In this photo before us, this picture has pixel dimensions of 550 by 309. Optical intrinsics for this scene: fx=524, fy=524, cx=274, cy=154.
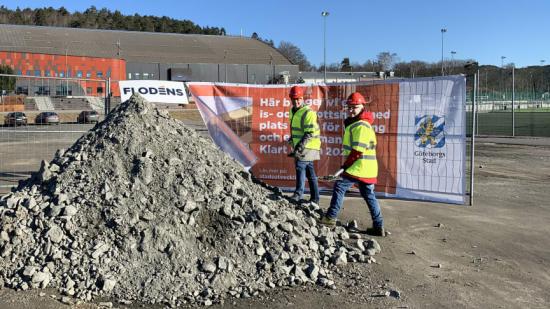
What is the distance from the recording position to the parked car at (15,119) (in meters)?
12.7

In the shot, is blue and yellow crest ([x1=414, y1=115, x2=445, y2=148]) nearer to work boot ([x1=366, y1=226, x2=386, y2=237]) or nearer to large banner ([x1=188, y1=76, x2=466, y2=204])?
large banner ([x1=188, y1=76, x2=466, y2=204])

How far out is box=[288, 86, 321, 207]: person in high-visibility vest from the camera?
757 cm

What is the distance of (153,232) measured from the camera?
5430 millimetres

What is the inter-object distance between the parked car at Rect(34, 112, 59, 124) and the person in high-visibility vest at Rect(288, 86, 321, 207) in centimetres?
714

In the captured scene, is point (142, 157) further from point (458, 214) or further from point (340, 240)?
point (458, 214)

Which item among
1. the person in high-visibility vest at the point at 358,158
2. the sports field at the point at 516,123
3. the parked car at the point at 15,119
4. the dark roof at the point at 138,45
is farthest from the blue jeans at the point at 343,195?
the dark roof at the point at 138,45

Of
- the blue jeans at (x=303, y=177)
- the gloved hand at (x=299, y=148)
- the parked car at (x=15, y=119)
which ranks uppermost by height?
the parked car at (x=15, y=119)

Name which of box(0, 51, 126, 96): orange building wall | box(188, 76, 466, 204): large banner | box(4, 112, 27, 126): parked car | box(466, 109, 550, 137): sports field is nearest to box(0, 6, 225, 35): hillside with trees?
box(0, 51, 126, 96): orange building wall

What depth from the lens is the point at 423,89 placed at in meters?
8.34

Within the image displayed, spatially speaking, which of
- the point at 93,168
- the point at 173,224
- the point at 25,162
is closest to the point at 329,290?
the point at 173,224

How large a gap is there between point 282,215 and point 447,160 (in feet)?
11.0

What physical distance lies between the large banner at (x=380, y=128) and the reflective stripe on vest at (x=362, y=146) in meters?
2.07

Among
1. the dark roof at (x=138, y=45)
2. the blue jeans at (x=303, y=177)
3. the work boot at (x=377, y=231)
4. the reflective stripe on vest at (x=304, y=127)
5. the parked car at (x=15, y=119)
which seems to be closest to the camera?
the work boot at (x=377, y=231)

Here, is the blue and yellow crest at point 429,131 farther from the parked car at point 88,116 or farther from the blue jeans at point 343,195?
the parked car at point 88,116
